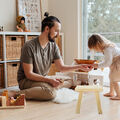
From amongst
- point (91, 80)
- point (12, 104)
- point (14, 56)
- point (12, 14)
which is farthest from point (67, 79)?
point (12, 14)

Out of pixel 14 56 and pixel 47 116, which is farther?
pixel 14 56

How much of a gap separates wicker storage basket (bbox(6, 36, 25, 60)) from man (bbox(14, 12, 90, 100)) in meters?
0.62

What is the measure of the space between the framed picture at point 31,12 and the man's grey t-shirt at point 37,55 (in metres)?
1.17

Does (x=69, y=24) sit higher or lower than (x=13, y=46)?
higher

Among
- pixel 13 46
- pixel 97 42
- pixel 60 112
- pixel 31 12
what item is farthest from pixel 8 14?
pixel 60 112

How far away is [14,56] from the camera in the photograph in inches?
114

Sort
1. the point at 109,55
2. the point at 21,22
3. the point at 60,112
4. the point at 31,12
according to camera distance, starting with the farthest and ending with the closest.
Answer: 1. the point at 31,12
2. the point at 21,22
3. the point at 109,55
4. the point at 60,112

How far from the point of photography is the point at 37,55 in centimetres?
226

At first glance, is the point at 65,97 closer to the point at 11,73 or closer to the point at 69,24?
the point at 11,73

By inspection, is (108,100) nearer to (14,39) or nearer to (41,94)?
(41,94)

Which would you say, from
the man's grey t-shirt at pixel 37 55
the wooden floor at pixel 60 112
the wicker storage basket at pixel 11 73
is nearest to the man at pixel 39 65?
the man's grey t-shirt at pixel 37 55

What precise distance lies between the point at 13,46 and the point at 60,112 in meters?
1.37

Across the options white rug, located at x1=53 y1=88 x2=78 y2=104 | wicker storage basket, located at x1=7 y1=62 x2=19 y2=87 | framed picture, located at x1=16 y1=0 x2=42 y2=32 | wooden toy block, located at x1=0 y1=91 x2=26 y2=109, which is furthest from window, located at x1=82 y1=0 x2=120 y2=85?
wooden toy block, located at x1=0 y1=91 x2=26 y2=109

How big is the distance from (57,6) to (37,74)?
175 centimetres
